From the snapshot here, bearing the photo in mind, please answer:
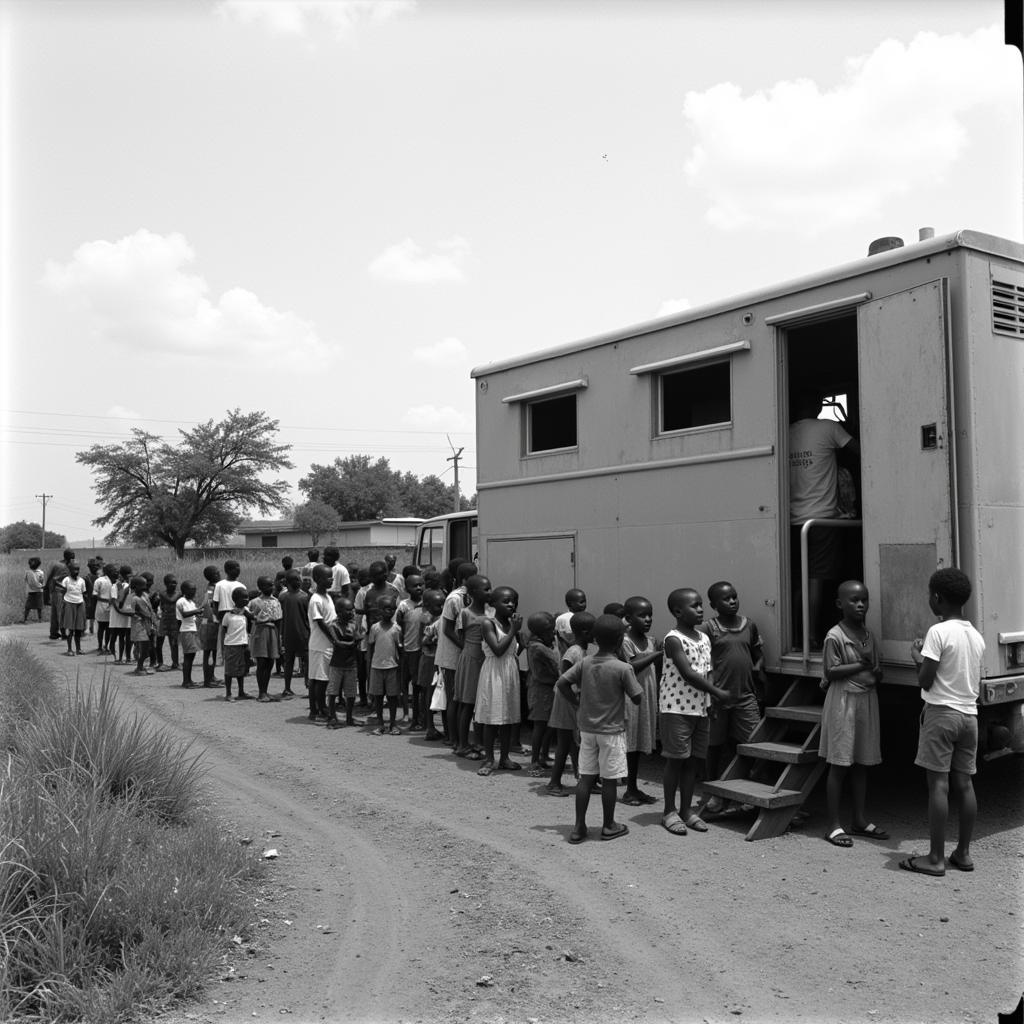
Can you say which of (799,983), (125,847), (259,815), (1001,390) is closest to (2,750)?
(259,815)

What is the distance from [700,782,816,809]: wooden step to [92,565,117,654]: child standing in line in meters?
11.8

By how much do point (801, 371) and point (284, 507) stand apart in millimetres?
42937

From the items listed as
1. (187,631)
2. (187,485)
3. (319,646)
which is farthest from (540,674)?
(187,485)

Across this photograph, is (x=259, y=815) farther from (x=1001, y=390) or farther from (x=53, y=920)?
(x=1001, y=390)

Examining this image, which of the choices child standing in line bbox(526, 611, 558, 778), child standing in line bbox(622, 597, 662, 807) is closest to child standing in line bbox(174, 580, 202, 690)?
child standing in line bbox(526, 611, 558, 778)

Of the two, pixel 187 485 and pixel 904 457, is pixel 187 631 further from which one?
pixel 187 485

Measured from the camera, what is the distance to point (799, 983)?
155 inches

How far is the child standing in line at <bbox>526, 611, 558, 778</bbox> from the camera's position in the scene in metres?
7.47

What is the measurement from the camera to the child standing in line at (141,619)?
1329 cm

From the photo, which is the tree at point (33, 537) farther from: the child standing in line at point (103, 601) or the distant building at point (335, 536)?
the child standing in line at point (103, 601)

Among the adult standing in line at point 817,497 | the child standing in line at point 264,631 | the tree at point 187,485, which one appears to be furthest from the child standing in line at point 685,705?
the tree at point 187,485

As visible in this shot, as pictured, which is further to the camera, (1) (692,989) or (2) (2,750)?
(2) (2,750)

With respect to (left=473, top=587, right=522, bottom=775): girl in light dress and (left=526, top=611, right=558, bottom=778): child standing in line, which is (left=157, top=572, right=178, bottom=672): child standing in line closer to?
(left=473, top=587, right=522, bottom=775): girl in light dress

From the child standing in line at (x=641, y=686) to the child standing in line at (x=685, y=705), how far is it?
1.16 ft
